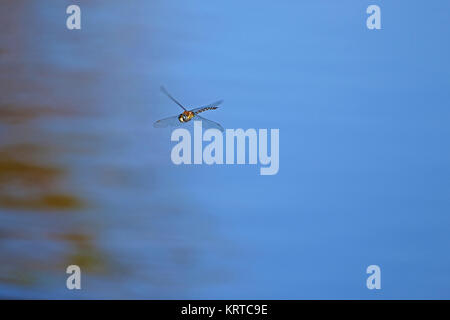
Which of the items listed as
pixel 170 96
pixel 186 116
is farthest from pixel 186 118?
pixel 170 96

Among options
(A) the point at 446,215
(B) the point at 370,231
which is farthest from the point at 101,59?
(A) the point at 446,215

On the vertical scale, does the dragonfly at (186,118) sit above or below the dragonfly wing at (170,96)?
below

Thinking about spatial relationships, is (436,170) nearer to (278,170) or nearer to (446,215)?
(446,215)

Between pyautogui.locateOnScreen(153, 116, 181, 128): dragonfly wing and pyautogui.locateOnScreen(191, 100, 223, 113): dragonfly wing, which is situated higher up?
pyautogui.locateOnScreen(191, 100, 223, 113): dragonfly wing

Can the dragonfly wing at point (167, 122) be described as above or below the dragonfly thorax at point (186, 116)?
below
